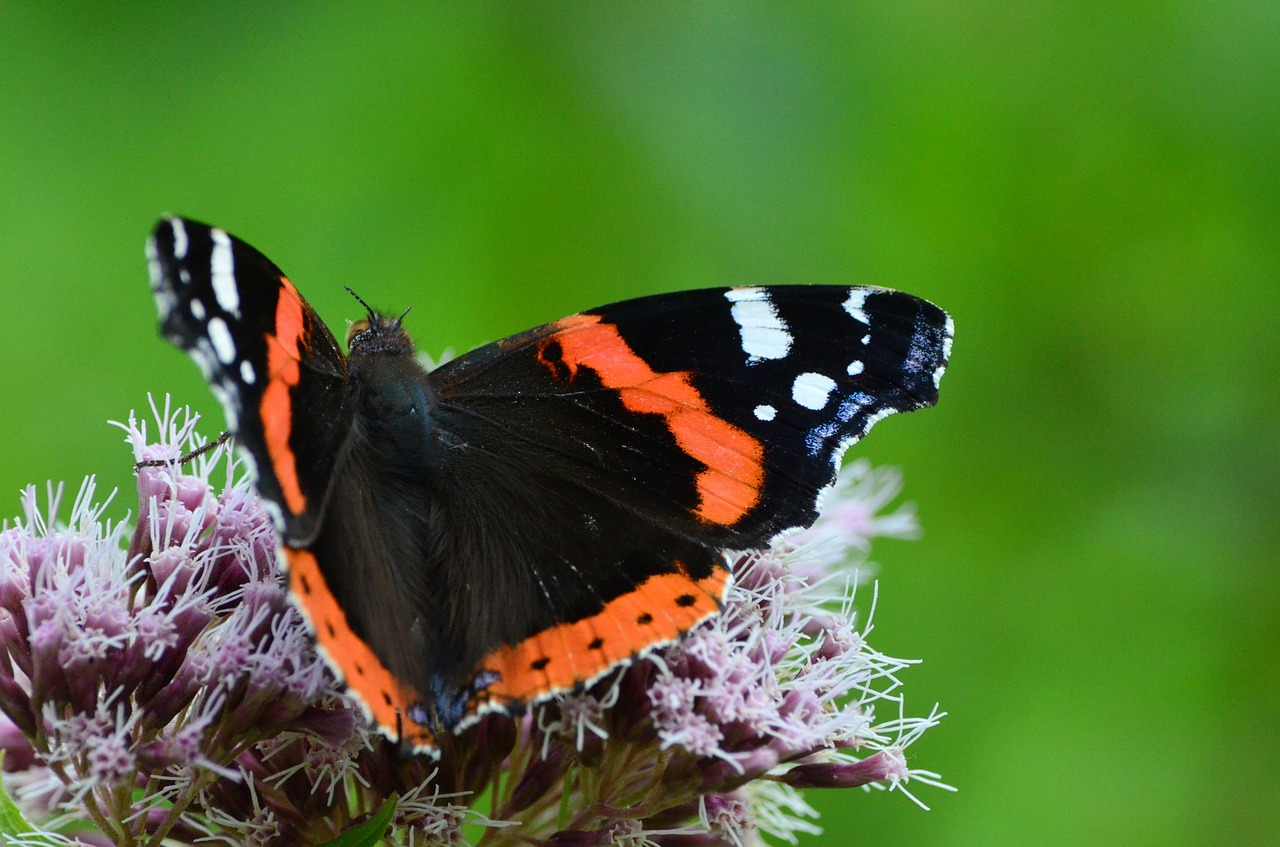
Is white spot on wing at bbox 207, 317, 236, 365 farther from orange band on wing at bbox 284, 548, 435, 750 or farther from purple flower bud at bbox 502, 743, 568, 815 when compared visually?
purple flower bud at bbox 502, 743, 568, 815

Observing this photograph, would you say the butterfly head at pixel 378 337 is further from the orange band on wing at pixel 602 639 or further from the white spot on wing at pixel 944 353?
the white spot on wing at pixel 944 353

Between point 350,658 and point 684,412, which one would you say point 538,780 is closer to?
point 350,658

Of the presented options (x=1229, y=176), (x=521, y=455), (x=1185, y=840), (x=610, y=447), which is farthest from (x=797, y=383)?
(x=1229, y=176)

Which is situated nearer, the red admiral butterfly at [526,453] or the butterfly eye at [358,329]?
the red admiral butterfly at [526,453]

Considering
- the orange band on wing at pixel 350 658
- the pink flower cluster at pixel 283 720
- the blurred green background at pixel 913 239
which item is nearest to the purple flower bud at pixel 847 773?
the pink flower cluster at pixel 283 720

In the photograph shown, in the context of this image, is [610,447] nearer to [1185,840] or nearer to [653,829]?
[653,829]
